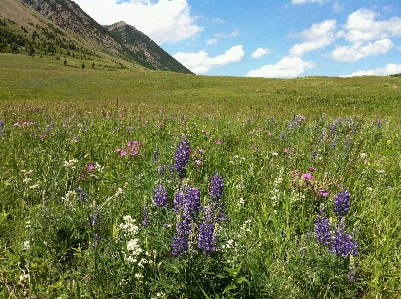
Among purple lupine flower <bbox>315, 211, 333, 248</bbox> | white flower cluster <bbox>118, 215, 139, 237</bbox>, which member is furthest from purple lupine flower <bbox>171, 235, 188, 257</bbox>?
purple lupine flower <bbox>315, 211, 333, 248</bbox>

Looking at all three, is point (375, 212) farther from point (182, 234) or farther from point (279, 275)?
point (182, 234)

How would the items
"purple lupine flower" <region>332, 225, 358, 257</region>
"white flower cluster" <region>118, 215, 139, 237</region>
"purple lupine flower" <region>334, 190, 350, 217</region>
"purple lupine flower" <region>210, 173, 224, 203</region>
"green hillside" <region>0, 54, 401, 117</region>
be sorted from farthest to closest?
"green hillside" <region>0, 54, 401, 117</region> → "purple lupine flower" <region>210, 173, 224, 203</region> → "purple lupine flower" <region>334, 190, 350, 217</region> → "white flower cluster" <region>118, 215, 139, 237</region> → "purple lupine flower" <region>332, 225, 358, 257</region>

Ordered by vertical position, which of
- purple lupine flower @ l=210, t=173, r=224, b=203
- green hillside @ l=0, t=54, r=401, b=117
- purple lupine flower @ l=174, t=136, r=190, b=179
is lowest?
purple lupine flower @ l=210, t=173, r=224, b=203


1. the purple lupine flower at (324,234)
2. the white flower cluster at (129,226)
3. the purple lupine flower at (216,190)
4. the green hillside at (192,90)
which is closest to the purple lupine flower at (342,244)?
the purple lupine flower at (324,234)

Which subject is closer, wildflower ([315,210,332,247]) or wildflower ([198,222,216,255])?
wildflower ([198,222,216,255])

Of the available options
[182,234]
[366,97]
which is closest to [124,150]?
[182,234]

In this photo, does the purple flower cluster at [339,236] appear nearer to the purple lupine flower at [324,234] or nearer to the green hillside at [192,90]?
the purple lupine flower at [324,234]

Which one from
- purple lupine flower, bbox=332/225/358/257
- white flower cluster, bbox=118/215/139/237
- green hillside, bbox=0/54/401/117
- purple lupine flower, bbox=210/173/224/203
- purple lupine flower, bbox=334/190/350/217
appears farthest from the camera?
green hillside, bbox=0/54/401/117

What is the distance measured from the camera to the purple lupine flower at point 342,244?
2438mm

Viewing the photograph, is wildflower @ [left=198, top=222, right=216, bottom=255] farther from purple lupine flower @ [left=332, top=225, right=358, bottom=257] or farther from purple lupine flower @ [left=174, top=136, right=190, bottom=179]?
purple lupine flower @ [left=174, top=136, right=190, bottom=179]

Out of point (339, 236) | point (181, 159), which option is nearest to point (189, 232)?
point (339, 236)

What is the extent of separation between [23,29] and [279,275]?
20722cm

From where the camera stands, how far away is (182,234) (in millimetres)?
2361

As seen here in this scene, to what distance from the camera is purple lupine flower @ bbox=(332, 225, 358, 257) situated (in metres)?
2.44
